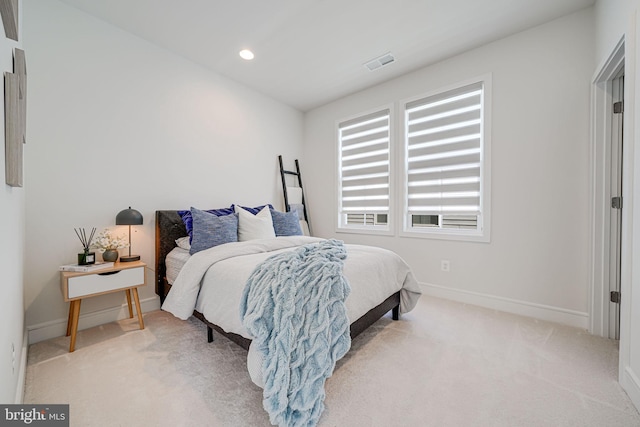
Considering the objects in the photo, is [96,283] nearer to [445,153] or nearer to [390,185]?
[390,185]

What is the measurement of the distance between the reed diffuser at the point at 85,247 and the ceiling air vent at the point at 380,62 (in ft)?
10.8

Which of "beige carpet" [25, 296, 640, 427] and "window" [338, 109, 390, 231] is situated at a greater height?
"window" [338, 109, 390, 231]

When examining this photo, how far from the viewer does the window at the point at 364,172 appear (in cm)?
343

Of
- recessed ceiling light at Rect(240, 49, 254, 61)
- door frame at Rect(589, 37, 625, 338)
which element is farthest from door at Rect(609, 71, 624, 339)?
recessed ceiling light at Rect(240, 49, 254, 61)

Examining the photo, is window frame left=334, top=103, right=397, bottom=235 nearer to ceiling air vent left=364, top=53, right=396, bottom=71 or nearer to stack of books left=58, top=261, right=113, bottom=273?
ceiling air vent left=364, top=53, right=396, bottom=71

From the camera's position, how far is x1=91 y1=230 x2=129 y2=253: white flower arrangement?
2104mm

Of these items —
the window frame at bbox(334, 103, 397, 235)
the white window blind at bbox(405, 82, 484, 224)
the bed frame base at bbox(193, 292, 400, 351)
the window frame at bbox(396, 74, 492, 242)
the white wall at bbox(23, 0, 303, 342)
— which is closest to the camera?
the bed frame base at bbox(193, 292, 400, 351)

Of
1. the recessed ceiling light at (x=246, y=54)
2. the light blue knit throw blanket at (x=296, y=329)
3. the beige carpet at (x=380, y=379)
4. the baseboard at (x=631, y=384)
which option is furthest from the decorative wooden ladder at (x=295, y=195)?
the baseboard at (x=631, y=384)

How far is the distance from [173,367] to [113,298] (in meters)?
1.20

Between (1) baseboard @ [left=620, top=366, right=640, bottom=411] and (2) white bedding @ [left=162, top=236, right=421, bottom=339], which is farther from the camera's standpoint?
(2) white bedding @ [left=162, top=236, right=421, bottom=339]

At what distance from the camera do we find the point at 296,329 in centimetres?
125

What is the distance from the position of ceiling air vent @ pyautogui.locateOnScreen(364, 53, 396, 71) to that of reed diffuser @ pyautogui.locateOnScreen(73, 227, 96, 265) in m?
3.28

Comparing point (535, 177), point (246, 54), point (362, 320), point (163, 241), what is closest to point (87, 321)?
point (163, 241)

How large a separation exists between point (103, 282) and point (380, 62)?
11.3 feet
